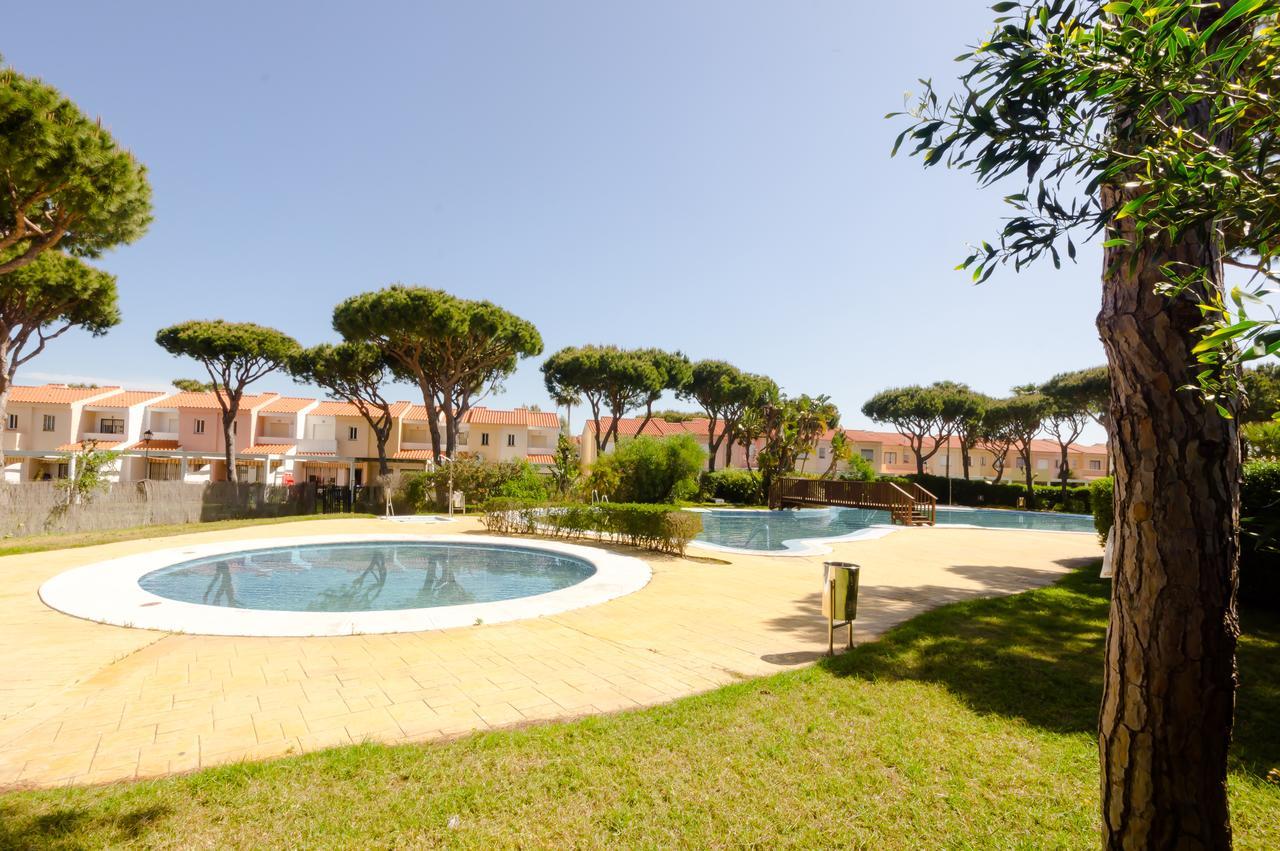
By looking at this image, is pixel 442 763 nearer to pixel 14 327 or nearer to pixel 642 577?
pixel 642 577

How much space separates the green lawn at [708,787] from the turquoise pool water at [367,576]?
5061 mm

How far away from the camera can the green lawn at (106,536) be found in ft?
40.8

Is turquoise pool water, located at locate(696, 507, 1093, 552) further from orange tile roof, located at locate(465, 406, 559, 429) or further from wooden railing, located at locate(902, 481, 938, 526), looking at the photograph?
orange tile roof, located at locate(465, 406, 559, 429)

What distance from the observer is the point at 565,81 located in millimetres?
12125

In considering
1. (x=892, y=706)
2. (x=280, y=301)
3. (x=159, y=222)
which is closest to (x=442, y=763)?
(x=892, y=706)

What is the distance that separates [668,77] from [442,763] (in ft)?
38.1

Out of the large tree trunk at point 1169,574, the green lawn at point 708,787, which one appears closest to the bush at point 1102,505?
the green lawn at point 708,787

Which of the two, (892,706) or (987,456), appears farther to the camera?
(987,456)

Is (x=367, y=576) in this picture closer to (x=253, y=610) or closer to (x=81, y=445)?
(x=253, y=610)

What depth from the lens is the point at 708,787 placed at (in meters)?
3.18

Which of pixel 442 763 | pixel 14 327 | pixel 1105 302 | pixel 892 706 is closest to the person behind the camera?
pixel 1105 302

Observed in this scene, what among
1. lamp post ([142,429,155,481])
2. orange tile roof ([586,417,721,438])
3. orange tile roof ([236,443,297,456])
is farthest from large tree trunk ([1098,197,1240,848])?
lamp post ([142,429,155,481])

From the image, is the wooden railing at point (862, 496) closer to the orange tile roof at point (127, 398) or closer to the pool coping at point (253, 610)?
the pool coping at point (253, 610)

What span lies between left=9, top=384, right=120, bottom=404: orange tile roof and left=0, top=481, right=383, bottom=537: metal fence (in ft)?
91.5
